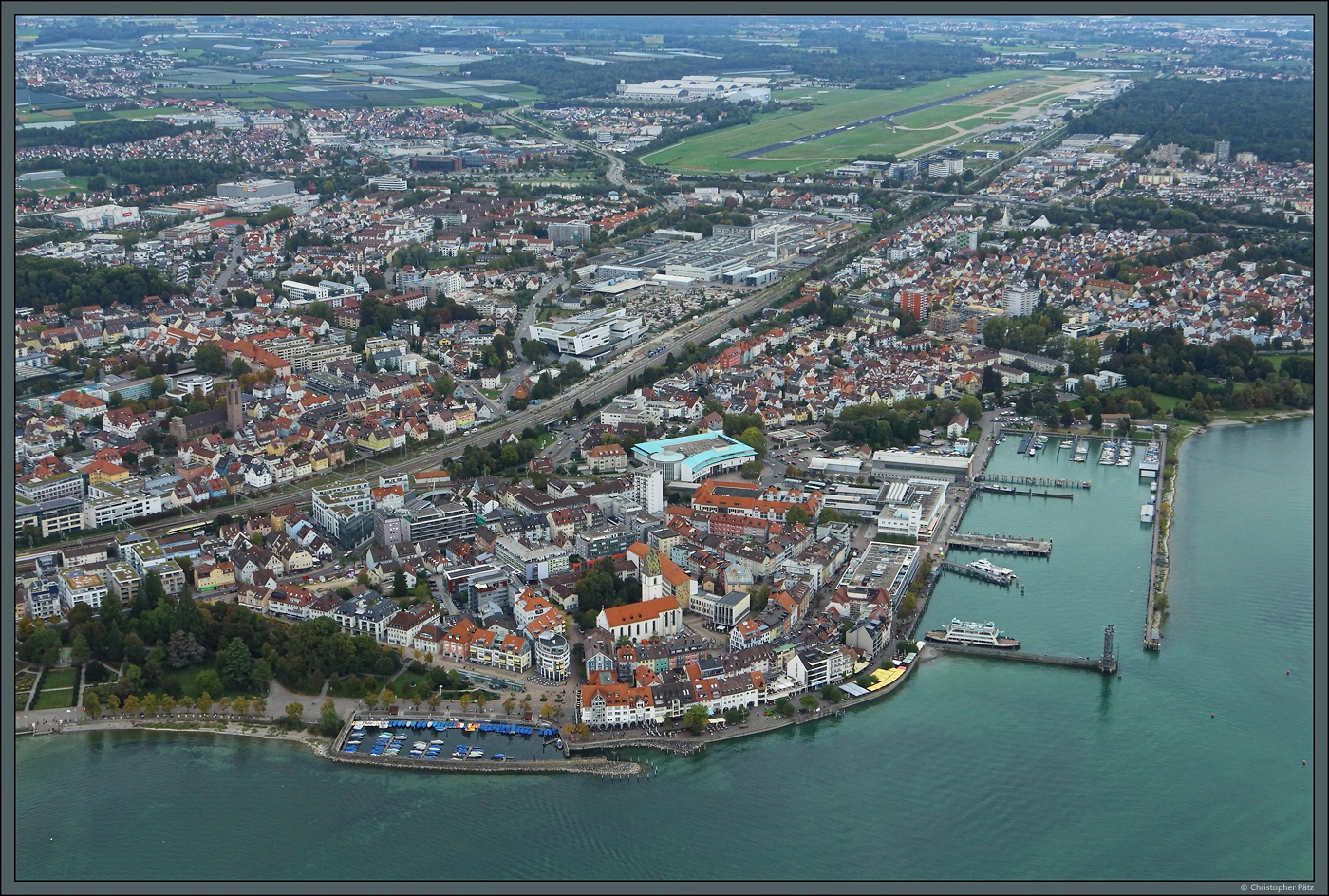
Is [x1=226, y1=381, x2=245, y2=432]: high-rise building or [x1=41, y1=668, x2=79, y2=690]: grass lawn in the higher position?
[x1=226, y1=381, x2=245, y2=432]: high-rise building

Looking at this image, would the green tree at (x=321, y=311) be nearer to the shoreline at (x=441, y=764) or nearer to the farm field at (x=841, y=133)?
the shoreline at (x=441, y=764)

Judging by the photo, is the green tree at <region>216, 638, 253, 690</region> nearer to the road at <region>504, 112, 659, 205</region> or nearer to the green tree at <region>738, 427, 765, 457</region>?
the green tree at <region>738, 427, 765, 457</region>

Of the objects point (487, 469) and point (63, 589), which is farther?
point (487, 469)

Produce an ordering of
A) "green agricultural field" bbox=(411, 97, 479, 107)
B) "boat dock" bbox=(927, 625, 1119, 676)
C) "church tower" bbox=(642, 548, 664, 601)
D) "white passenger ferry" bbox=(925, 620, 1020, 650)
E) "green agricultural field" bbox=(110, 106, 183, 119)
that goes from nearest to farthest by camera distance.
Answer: "boat dock" bbox=(927, 625, 1119, 676), "white passenger ferry" bbox=(925, 620, 1020, 650), "church tower" bbox=(642, 548, 664, 601), "green agricultural field" bbox=(110, 106, 183, 119), "green agricultural field" bbox=(411, 97, 479, 107)

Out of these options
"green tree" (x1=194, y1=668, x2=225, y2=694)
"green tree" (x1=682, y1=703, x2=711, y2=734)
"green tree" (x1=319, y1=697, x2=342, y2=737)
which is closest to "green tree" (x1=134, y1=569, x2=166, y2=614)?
"green tree" (x1=194, y1=668, x2=225, y2=694)

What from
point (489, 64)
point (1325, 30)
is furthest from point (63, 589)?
point (489, 64)

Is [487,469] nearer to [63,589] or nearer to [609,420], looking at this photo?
[609,420]

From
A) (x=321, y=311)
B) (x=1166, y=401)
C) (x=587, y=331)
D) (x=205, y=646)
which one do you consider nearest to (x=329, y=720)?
(x=205, y=646)
